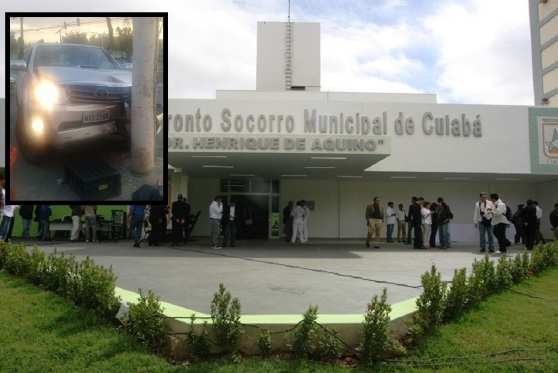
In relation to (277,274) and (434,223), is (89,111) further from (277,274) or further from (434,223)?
(434,223)

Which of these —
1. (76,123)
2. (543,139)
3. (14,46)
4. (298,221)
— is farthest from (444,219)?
(14,46)

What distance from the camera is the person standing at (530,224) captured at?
46.8ft

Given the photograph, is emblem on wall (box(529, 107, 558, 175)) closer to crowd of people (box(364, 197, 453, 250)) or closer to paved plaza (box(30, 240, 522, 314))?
crowd of people (box(364, 197, 453, 250))

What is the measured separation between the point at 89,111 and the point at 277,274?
5967 mm

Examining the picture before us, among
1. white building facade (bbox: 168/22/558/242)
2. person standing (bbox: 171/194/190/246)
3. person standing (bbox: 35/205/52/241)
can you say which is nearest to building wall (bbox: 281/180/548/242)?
white building facade (bbox: 168/22/558/242)

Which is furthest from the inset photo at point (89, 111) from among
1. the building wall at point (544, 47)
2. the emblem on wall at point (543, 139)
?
the building wall at point (544, 47)

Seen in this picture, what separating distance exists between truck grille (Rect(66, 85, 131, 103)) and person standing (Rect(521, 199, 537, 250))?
13596 mm

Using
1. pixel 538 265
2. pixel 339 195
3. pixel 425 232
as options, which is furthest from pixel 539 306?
pixel 339 195

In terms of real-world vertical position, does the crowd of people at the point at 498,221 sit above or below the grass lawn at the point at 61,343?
above

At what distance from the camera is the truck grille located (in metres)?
3.57

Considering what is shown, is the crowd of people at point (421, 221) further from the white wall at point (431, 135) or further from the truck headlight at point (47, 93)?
the truck headlight at point (47, 93)

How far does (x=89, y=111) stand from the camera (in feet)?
12.0

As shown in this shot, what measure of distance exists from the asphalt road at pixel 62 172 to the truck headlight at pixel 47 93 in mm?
353

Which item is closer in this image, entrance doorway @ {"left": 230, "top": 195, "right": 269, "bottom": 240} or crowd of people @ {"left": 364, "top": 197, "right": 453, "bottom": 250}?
crowd of people @ {"left": 364, "top": 197, "right": 453, "bottom": 250}
